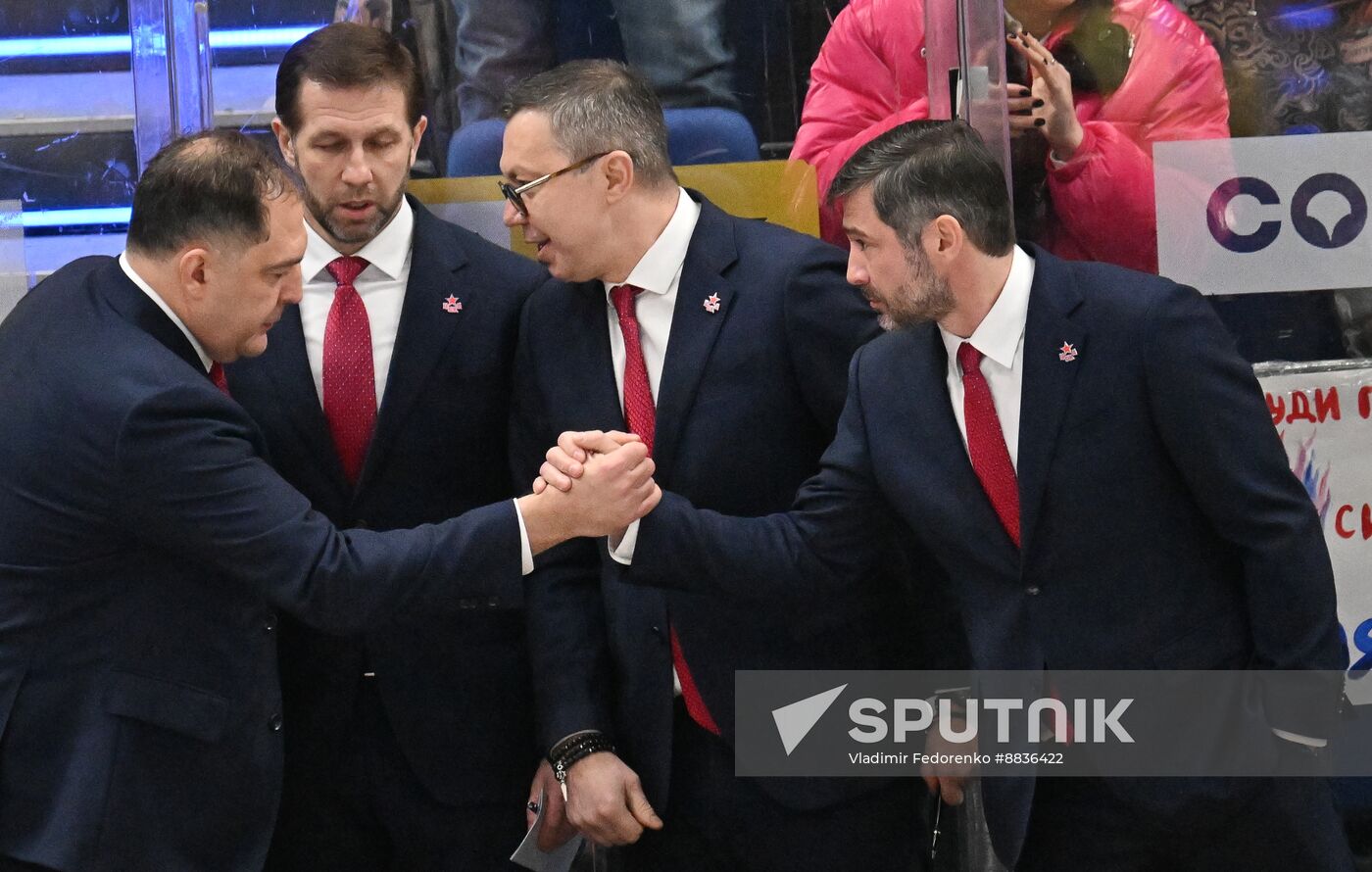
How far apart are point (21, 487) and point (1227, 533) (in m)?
1.82

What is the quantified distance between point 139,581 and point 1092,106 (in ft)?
6.74

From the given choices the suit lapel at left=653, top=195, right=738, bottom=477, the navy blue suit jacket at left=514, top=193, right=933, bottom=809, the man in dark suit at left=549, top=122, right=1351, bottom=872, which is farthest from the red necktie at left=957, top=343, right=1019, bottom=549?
the suit lapel at left=653, top=195, right=738, bottom=477

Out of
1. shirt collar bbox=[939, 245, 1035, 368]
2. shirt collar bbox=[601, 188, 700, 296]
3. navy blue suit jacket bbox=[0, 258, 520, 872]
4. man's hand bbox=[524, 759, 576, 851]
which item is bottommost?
man's hand bbox=[524, 759, 576, 851]

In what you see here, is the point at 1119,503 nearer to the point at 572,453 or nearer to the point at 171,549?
the point at 572,453

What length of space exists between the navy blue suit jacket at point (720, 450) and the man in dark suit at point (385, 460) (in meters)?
0.15

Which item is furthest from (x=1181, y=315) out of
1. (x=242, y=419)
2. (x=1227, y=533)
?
(x=242, y=419)

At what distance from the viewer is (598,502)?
2518 millimetres

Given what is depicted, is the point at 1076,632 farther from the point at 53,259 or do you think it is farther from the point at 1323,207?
the point at 53,259

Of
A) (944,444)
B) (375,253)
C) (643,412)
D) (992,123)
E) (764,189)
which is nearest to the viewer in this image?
(944,444)

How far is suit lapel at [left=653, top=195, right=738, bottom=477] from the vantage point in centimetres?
266

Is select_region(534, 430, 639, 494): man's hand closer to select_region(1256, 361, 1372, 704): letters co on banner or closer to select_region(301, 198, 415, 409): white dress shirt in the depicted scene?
select_region(301, 198, 415, 409): white dress shirt

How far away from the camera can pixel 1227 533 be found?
7.54ft

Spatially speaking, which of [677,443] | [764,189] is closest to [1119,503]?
[677,443]

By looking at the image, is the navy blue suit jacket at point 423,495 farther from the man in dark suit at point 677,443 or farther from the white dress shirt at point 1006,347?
the white dress shirt at point 1006,347
